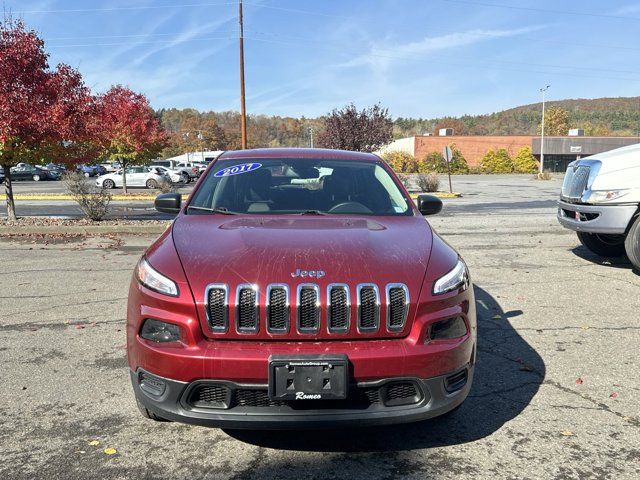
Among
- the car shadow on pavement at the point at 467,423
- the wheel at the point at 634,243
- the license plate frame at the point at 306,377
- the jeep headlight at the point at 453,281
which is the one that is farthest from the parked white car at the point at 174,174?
the license plate frame at the point at 306,377

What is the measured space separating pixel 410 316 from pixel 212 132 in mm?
112113

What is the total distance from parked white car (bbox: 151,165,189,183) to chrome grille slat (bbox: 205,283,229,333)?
1341 inches

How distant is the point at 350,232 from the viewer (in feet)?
10.4

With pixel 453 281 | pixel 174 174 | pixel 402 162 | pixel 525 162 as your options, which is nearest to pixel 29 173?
pixel 174 174

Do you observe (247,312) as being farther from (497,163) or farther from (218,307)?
(497,163)

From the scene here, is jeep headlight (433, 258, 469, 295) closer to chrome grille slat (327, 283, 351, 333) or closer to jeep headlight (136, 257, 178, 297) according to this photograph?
chrome grille slat (327, 283, 351, 333)

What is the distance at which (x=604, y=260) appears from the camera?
27.2 feet

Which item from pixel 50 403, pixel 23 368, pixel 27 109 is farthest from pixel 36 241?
pixel 50 403

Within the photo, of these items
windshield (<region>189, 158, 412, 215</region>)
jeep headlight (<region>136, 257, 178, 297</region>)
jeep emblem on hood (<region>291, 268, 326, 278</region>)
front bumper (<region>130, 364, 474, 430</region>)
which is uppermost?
windshield (<region>189, 158, 412, 215</region>)

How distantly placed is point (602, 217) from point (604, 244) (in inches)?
54.4

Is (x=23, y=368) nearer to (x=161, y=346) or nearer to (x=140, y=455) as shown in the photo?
(x=140, y=455)

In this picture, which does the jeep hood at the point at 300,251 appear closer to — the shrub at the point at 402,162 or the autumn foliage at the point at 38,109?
the autumn foliage at the point at 38,109

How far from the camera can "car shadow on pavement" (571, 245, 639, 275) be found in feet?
26.0

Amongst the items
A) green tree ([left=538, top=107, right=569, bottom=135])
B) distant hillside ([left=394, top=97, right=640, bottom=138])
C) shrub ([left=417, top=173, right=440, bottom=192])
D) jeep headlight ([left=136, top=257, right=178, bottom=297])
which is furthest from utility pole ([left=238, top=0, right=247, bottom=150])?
distant hillside ([left=394, top=97, right=640, bottom=138])
